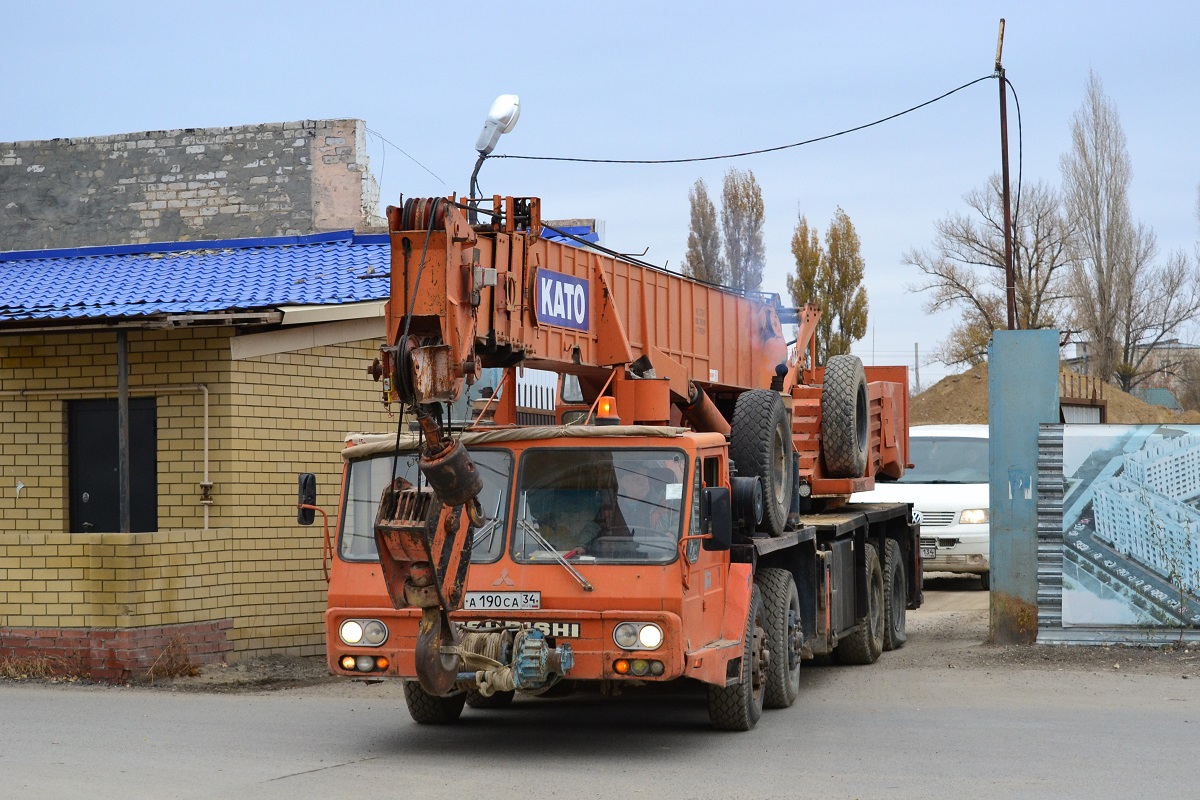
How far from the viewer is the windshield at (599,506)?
8875mm

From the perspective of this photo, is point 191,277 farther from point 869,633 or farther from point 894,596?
point 894,596

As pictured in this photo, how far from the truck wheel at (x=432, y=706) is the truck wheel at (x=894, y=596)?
6.00 meters

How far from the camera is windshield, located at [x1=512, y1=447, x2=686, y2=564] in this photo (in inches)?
349

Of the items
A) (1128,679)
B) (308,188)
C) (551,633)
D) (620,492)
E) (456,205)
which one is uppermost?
(308,188)

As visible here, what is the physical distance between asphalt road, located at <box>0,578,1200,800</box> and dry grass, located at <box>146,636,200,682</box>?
1.45ft

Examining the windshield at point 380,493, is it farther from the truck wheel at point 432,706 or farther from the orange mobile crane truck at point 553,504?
the truck wheel at point 432,706

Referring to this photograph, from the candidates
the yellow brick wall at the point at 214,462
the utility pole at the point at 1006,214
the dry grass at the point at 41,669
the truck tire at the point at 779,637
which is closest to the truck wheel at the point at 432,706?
the truck tire at the point at 779,637

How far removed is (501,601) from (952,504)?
39.5 feet

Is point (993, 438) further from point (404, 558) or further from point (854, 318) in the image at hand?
point (854, 318)

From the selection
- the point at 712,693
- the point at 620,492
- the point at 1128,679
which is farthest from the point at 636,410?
the point at 1128,679

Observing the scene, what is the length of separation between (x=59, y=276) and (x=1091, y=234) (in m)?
48.5

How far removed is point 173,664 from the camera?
12.6 metres

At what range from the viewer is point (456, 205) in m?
8.51

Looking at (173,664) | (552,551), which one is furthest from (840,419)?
(173,664)
